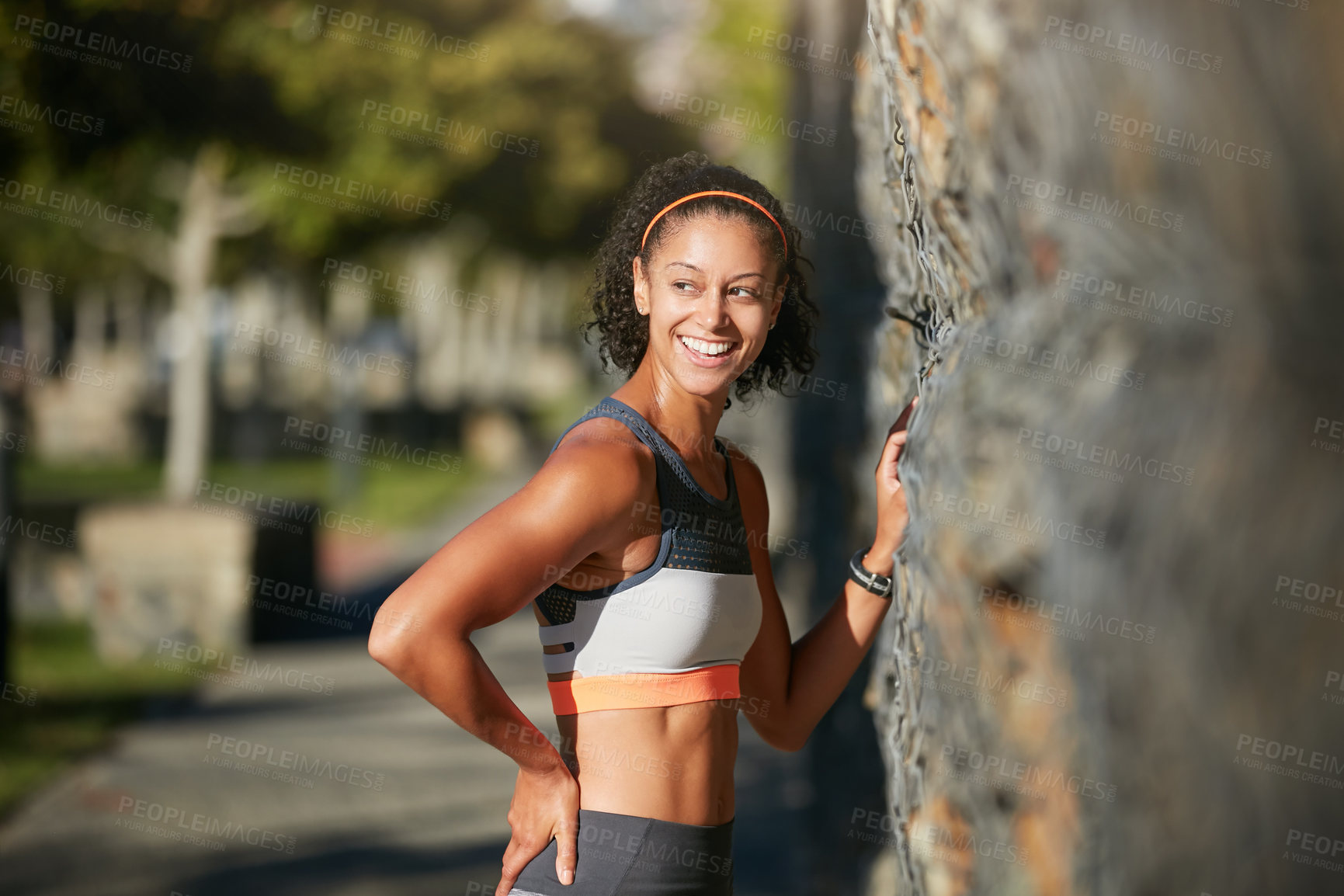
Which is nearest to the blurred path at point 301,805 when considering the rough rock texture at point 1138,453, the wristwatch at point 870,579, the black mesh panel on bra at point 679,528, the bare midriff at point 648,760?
the wristwatch at point 870,579

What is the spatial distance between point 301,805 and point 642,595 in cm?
456

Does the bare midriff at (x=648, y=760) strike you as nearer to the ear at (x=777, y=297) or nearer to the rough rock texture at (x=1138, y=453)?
the rough rock texture at (x=1138, y=453)

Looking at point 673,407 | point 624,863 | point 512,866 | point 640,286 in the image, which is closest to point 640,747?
point 624,863

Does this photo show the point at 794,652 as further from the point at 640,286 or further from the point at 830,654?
the point at 640,286

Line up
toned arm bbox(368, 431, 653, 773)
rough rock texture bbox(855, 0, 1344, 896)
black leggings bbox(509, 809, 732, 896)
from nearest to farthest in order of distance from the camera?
rough rock texture bbox(855, 0, 1344, 896) → toned arm bbox(368, 431, 653, 773) → black leggings bbox(509, 809, 732, 896)

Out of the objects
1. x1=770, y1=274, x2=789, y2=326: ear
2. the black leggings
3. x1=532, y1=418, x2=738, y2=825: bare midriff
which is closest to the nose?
x1=770, y1=274, x2=789, y2=326: ear

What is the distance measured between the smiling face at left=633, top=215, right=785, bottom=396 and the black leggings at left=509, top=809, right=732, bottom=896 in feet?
2.55

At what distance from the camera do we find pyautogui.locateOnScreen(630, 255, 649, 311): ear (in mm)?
2412

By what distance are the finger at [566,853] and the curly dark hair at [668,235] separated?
100 cm

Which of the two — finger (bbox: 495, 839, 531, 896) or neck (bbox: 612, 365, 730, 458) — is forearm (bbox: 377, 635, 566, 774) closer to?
finger (bbox: 495, 839, 531, 896)

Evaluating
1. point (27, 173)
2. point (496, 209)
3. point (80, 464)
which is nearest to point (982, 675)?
point (27, 173)

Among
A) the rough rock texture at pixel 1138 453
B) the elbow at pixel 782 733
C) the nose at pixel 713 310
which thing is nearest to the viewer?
the rough rock texture at pixel 1138 453

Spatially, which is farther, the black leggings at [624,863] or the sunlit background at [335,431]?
the sunlit background at [335,431]

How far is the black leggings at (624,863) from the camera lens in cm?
210
